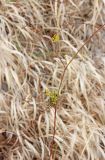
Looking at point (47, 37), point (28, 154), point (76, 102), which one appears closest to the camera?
point (28, 154)

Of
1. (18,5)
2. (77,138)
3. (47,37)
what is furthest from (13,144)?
(18,5)

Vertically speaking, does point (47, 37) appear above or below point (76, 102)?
above

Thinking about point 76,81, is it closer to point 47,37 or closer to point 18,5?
point 47,37

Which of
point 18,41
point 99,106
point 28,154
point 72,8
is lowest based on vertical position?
point 28,154

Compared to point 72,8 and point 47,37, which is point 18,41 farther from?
point 72,8

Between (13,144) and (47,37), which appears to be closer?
(13,144)

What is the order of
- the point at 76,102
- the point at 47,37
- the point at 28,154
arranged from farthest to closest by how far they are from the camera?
the point at 47,37 < the point at 76,102 < the point at 28,154
